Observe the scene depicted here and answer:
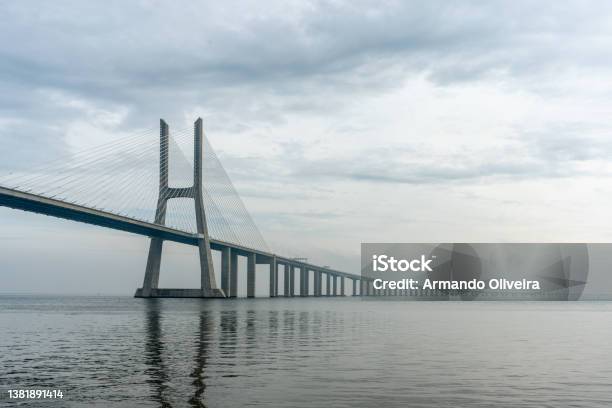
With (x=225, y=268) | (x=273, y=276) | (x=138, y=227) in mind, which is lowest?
(x=273, y=276)

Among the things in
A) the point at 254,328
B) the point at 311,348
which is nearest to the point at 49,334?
the point at 254,328

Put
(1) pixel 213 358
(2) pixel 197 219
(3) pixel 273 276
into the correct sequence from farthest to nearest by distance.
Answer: (3) pixel 273 276 < (2) pixel 197 219 < (1) pixel 213 358

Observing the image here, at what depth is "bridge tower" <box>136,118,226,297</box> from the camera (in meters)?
114

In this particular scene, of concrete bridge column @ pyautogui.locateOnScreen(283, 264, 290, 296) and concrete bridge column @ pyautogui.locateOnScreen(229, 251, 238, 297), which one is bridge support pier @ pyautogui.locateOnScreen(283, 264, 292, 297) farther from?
concrete bridge column @ pyautogui.locateOnScreen(229, 251, 238, 297)

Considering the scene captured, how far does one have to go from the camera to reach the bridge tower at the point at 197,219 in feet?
374

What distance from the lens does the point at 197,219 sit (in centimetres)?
11450

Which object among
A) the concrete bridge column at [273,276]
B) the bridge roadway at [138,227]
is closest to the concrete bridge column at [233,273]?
the bridge roadway at [138,227]

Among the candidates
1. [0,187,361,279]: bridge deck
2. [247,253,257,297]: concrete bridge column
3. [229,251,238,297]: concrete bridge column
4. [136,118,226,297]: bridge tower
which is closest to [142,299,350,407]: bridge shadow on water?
[0,187,361,279]: bridge deck

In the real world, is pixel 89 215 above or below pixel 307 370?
above

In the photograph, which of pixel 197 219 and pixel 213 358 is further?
pixel 197 219

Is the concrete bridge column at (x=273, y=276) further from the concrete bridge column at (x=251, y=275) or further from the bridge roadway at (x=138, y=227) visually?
the concrete bridge column at (x=251, y=275)

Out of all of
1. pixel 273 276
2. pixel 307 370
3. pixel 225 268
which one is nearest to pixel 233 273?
pixel 225 268

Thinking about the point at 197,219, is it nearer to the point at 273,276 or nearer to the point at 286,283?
the point at 273,276

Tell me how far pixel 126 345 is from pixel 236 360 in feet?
28.9
